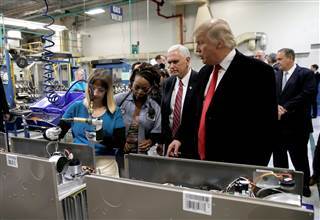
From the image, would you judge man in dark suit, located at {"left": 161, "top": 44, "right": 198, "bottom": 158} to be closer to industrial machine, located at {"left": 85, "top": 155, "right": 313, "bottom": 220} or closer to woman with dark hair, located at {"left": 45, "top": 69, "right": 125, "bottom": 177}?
woman with dark hair, located at {"left": 45, "top": 69, "right": 125, "bottom": 177}

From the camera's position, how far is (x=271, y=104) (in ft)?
4.91

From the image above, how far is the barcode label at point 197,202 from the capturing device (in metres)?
0.68

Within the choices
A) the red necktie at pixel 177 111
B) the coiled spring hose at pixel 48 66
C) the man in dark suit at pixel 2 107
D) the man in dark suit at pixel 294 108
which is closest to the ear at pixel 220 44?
the red necktie at pixel 177 111

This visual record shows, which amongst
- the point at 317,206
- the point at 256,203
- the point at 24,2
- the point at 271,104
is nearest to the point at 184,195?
the point at 256,203

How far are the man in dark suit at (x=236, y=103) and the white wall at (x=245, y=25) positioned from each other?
21.9ft

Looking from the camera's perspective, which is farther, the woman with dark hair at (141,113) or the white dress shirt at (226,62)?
the woman with dark hair at (141,113)

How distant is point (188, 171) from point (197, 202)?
43 cm

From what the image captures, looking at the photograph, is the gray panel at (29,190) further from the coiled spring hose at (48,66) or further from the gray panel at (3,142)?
the coiled spring hose at (48,66)

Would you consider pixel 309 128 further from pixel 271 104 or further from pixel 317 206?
pixel 271 104

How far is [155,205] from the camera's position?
75cm

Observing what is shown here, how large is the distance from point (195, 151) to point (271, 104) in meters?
0.55

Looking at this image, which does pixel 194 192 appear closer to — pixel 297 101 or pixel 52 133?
pixel 52 133

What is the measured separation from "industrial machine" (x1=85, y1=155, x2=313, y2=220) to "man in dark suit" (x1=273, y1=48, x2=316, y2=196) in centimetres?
189

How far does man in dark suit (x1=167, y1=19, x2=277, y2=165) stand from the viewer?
1.49 m
